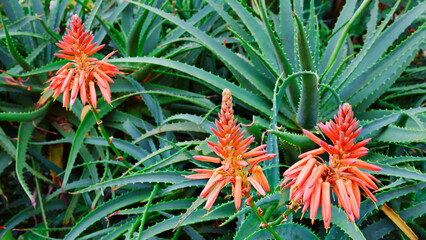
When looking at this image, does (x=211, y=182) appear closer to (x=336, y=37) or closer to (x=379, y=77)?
(x=379, y=77)

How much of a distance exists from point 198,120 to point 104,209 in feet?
1.24

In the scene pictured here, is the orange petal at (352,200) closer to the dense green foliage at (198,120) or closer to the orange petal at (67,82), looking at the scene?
the dense green foliage at (198,120)

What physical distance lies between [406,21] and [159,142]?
894mm

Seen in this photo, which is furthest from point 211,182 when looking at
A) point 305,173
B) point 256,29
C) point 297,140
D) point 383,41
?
point 383,41

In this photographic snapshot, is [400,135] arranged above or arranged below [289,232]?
above

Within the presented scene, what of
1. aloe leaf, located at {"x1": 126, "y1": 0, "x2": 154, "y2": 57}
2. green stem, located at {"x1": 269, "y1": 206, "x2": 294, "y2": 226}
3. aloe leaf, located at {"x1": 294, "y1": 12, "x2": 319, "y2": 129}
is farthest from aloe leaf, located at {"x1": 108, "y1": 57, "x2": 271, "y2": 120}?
green stem, located at {"x1": 269, "y1": 206, "x2": 294, "y2": 226}

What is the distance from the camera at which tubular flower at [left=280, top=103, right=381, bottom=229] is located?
58cm

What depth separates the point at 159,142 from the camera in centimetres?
135

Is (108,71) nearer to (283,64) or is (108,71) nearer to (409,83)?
(283,64)

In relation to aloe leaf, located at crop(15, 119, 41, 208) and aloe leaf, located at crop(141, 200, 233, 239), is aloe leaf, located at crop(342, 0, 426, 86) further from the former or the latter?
aloe leaf, located at crop(15, 119, 41, 208)

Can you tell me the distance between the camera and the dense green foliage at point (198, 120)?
1023 millimetres

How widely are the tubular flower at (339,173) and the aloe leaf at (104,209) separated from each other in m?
0.68

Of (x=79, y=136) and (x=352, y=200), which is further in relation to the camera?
(x=79, y=136)

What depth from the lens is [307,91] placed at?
1.08m
